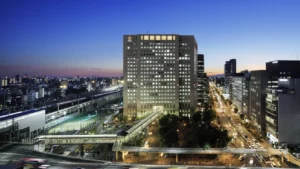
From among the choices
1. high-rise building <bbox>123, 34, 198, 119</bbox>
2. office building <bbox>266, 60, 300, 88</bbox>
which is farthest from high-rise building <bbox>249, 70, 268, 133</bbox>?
high-rise building <bbox>123, 34, 198, 119</bbox>

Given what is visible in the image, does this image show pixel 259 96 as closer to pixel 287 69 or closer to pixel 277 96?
pixel 287 69

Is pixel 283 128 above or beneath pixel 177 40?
beneath

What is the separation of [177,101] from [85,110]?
28775 millimetres

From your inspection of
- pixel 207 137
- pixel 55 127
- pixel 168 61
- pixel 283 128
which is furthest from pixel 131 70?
pixel 283 128

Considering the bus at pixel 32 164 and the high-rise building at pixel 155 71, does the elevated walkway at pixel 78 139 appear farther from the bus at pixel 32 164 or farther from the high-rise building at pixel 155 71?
the high-rise building at pixel 155 71

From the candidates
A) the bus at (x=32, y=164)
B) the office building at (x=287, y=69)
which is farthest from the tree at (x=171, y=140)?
the office building at (x=287, y=69)

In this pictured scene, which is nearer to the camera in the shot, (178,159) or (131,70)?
(178,159)

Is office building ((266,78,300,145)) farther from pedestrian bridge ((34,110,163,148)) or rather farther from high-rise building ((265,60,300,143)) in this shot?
pedestrian bridge ((34,110,163,148))

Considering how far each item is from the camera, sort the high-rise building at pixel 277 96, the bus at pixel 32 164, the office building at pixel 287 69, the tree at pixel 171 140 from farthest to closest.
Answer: the office building at pixel 287 69 → the high-rise building at pixel 277 96 → the tree at pixel 171 140 → the bus at pixel 32 164

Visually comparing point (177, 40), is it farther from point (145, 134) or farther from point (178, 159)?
point (178, 159)

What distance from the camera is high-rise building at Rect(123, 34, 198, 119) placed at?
57781 millimetres

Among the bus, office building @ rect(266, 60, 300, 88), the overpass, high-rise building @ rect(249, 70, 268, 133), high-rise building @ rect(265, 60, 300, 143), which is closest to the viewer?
the bus

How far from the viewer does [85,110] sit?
72.6 m

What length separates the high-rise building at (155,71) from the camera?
190 feet
